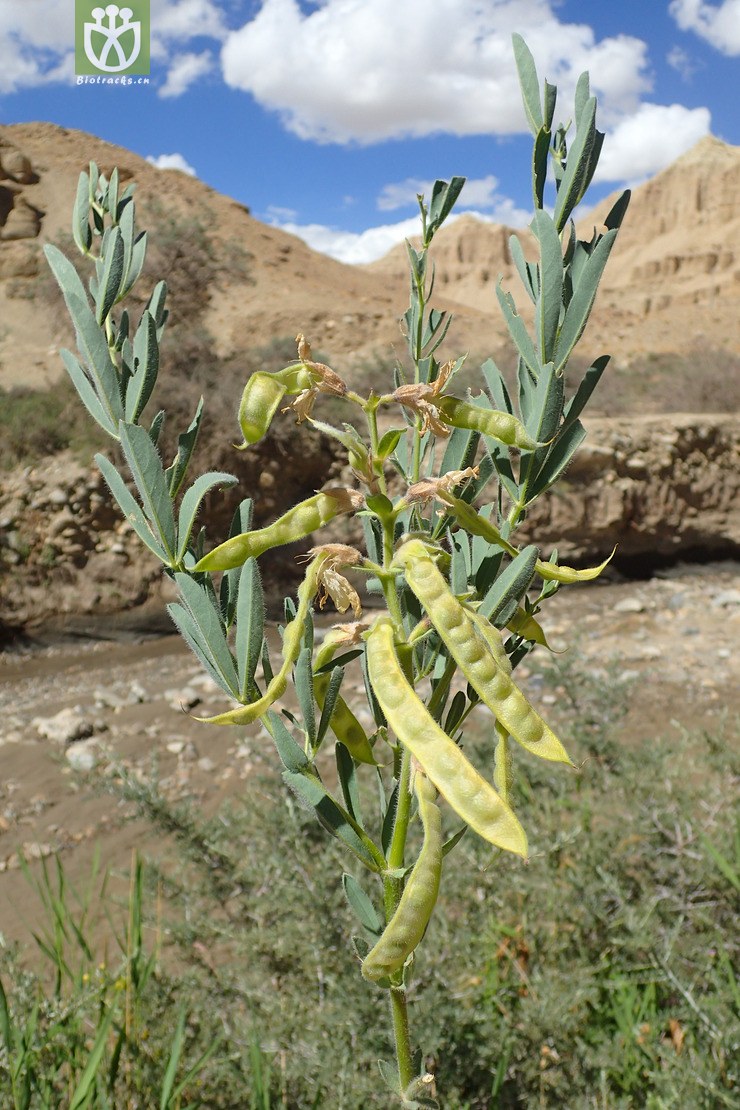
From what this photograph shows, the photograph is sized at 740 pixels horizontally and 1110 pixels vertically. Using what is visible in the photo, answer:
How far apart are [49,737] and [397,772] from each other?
4.67 meters

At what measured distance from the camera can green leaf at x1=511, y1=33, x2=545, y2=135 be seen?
0.73m

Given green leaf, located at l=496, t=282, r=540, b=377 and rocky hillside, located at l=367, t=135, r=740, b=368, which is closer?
green leaf, located at l=496, t=282, r=540, b=377

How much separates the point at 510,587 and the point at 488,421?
14 centimetres

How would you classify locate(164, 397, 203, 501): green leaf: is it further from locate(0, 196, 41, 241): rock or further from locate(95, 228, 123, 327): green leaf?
locate(0, 196, 41, 241): rock

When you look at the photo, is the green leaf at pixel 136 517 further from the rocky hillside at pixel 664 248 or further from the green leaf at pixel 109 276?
the rocky hillside at pixel 664 248

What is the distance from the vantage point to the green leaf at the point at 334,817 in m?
0.73

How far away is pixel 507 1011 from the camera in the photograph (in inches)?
67.3

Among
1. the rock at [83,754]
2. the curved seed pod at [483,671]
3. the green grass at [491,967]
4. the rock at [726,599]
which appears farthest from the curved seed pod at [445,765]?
the rock at [726,599]

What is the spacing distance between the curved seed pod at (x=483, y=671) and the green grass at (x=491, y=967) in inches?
35.2

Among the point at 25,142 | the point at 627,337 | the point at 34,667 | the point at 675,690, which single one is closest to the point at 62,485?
the point at 34,667

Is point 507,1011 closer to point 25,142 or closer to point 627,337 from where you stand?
point 627,337

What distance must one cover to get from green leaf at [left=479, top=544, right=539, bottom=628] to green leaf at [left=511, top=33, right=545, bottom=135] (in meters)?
0.40

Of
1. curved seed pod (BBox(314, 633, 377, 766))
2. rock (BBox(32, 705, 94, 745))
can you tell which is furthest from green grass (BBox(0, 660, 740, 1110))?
rock (BBox(32, 705, 94, 745))

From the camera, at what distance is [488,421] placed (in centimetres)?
67
